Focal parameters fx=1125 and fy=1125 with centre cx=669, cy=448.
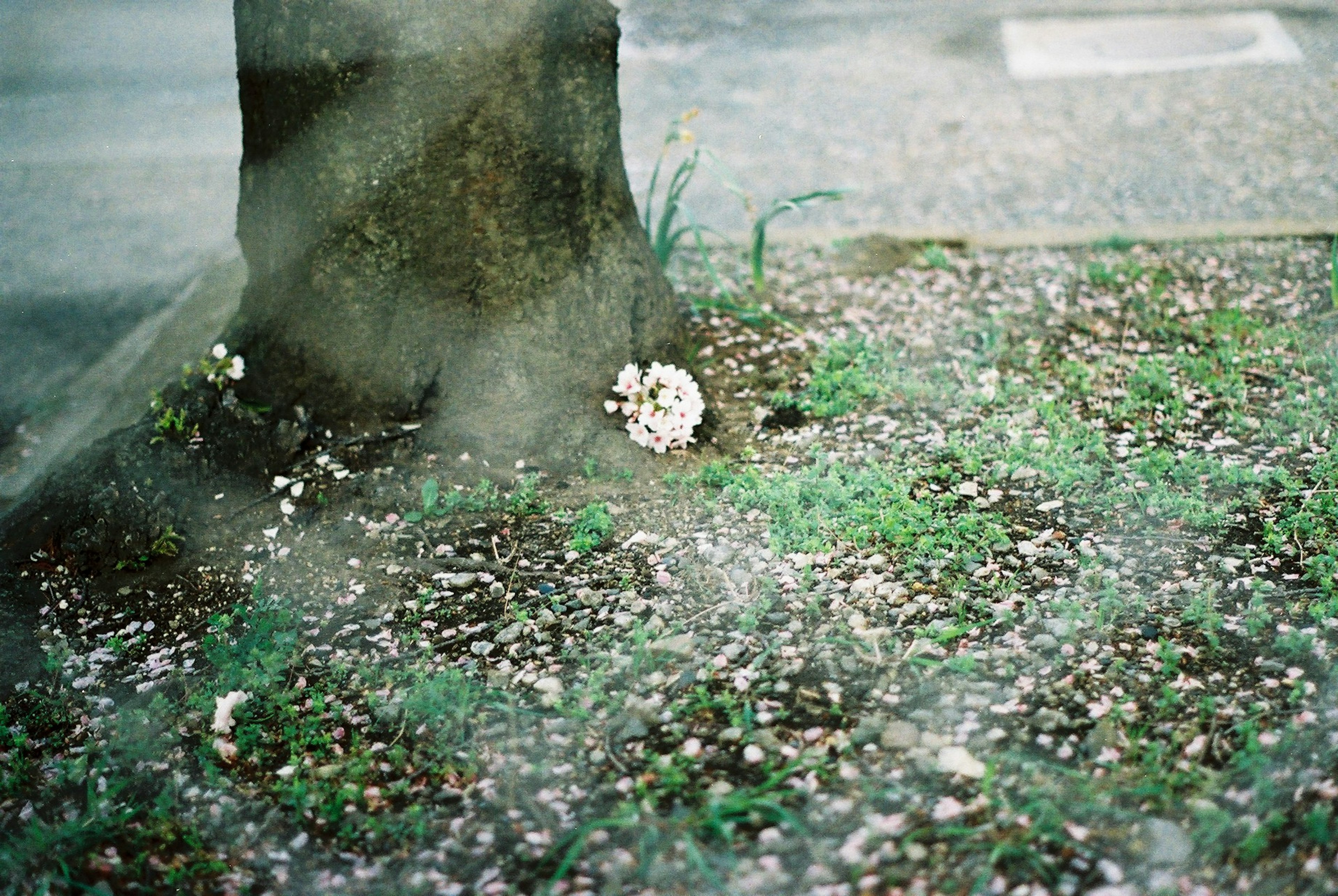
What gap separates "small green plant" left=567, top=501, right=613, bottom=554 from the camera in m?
2.37

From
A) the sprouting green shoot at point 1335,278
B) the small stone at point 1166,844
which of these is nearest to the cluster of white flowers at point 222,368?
the small stone at point 1166,844

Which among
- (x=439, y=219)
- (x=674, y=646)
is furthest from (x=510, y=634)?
(x=439, y=219)

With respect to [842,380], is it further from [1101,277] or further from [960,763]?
[960,763]

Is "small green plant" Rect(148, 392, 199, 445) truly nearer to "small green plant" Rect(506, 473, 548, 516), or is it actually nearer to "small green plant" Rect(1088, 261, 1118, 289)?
"small green plant" Rect(506, 473, 548, 516)

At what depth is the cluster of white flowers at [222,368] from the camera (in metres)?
2.65

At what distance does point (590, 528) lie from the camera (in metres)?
2.43

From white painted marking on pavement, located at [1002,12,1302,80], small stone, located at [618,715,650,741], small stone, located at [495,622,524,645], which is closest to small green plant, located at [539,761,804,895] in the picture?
small stone, located at [618,715,650,741]

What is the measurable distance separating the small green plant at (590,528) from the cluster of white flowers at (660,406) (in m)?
0.23

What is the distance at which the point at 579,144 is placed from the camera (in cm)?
263

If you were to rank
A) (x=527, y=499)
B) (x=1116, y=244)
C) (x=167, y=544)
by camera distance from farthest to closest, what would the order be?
(x=1116, y=244) → (x=527, y=499) → (x=167, y=544)

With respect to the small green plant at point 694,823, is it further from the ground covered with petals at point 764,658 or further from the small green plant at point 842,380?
the small green plant at point 842,380

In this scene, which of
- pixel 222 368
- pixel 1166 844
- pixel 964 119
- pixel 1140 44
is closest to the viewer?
pixel 1166 844

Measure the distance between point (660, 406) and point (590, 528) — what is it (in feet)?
→ 1.17

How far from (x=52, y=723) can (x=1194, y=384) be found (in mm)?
2707
